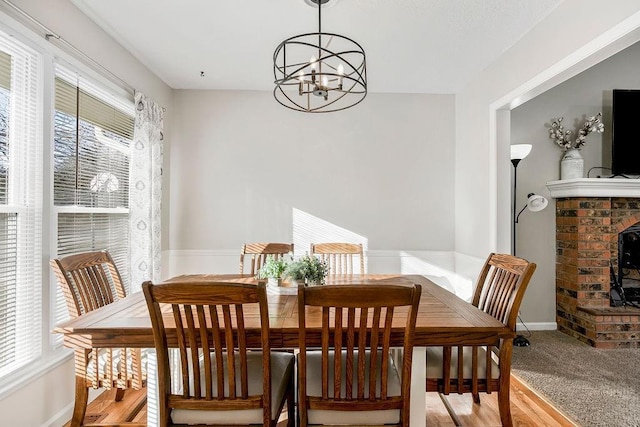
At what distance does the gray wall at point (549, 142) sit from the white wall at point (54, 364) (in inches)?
148

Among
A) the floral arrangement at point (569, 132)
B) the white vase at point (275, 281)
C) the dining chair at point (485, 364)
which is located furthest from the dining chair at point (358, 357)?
the floral arrangement at point (569, 132)

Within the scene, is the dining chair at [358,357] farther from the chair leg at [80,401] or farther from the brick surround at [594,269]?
the brick surround at [594,269]

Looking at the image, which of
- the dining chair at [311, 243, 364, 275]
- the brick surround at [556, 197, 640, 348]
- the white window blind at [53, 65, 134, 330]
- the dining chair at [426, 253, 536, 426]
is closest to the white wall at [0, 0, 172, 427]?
the white window blind at [53, 65, 134, 330]

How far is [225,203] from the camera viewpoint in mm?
3924

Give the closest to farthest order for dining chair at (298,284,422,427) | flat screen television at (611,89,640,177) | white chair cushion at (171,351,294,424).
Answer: dining chair at (298,284,422,427)
white chair cushion at (171,351,294,424)
flat screen television at (611,89,640,177)

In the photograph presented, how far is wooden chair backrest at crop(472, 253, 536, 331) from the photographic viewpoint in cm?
179

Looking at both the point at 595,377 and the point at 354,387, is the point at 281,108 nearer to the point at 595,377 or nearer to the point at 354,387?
the point at 354,387

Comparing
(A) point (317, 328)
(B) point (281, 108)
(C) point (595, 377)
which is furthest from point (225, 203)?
(C) point (595, 377)

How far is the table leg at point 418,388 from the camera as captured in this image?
162 centimetres

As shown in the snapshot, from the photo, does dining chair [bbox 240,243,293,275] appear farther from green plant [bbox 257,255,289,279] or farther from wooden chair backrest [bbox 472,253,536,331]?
wooden chair backrest [bbox 472,253,536,331]

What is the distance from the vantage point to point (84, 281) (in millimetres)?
2051

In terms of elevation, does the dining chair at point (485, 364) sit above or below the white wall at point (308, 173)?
below

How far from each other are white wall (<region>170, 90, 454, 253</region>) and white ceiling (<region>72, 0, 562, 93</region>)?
0.48 m

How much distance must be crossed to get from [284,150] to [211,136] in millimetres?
777
